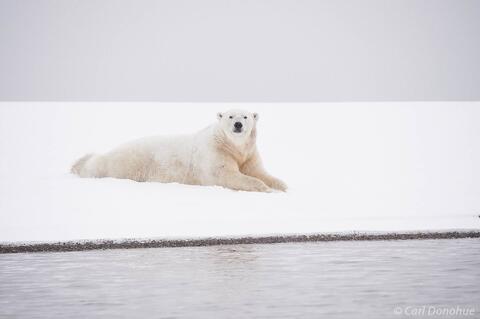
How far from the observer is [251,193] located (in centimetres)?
617

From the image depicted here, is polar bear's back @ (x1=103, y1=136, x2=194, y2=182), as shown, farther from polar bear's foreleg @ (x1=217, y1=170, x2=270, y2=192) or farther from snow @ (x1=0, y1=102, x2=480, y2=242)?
polar bear's foreleg @ (x1=217, y1=170, x2=270, y2=192)

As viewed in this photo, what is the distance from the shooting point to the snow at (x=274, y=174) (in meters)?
5.29

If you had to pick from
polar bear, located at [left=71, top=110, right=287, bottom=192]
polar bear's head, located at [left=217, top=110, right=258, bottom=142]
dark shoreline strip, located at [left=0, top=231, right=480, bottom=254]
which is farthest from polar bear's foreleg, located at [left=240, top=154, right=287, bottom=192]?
dark shoreline strip, located at [left=0, top=231, right=480, bottom=254]

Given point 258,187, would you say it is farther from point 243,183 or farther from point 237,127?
point 237,127

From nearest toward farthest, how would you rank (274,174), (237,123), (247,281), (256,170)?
(247,281), (237,123), (256,170), (274,174)

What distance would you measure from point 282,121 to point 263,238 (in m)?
6.66

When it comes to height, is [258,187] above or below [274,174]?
below

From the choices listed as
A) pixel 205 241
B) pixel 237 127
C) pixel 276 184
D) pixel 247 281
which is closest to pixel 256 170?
pixel 276 184

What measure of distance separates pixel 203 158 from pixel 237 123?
425 mm

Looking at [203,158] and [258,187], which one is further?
[203,158]

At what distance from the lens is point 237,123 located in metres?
6.48

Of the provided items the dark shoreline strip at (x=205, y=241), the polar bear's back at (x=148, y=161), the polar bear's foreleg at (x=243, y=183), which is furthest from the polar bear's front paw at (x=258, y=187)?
the dark shoreline strip at (x=205, y=241)

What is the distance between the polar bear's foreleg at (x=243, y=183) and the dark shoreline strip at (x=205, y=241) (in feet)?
5.22

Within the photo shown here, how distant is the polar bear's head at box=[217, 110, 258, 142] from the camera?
21.4 feet
